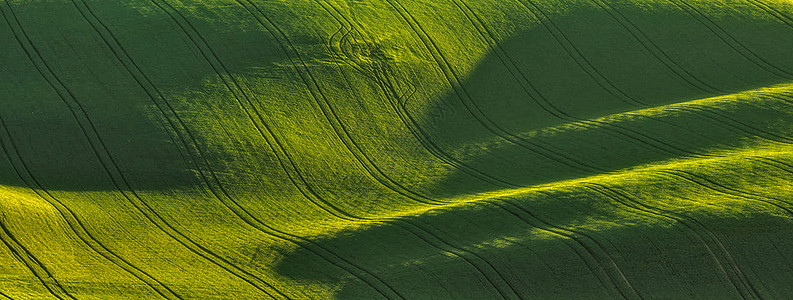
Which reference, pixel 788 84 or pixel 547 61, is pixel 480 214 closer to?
pixel 547 61

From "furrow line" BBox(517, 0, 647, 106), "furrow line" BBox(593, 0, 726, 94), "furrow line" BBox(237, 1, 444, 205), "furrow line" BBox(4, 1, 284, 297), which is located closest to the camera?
"furrow line" BBox(4, 1, 284, 297)

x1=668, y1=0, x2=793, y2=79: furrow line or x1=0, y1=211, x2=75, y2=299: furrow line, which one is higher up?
x1=668, y1=0, x2=793, y2=79: furrow line

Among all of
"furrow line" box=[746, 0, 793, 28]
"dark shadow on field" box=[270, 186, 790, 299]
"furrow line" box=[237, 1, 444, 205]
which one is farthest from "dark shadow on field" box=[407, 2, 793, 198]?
"dark shadow on field" box=[270, 186, 790, 299]

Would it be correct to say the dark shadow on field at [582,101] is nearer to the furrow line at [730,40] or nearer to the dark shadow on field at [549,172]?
the dark shadow on field at [549,172]

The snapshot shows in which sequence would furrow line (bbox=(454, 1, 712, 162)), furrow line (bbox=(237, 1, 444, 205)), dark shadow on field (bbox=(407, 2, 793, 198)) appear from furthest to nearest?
furrow line (bbox=(454, 1, 712, 162)) → dark shadow on field (bbox=(407, 2, 793, 198)) → furrow line (bbox=(237, 1, 444, 205))

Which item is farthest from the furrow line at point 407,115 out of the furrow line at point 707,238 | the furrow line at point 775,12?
the furrow line at point 775,12

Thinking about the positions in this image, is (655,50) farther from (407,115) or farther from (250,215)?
(250,215)

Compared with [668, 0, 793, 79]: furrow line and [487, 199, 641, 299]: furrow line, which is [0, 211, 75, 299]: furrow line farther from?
[668, 0, 793, 79]: furrow line

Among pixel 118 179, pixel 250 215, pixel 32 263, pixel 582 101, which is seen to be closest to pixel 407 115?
pixel 582 101
